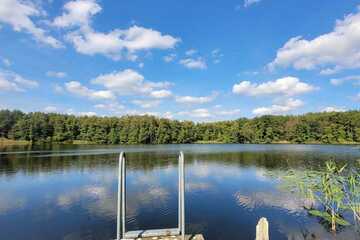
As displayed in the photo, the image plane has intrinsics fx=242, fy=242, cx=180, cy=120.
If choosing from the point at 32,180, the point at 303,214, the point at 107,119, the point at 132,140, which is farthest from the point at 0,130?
the point at 303,214

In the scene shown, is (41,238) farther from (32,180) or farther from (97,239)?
(32,180)

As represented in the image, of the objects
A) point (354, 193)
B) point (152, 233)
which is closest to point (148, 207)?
point (152, 233)

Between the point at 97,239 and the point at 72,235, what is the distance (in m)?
1.00

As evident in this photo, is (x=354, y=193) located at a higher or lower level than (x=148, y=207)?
higher

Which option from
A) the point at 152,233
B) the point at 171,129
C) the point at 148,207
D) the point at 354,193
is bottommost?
the point at 148,207

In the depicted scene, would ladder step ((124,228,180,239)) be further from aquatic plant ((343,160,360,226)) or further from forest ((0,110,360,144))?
forest ((0,110,360,144))

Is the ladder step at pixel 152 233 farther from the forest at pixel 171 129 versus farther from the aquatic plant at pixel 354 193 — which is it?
the forest at pixel 171 129

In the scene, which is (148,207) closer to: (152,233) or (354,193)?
(152,233)

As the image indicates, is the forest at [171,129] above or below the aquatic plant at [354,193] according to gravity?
above

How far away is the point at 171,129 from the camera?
3334 inches

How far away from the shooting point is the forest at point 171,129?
72.1m

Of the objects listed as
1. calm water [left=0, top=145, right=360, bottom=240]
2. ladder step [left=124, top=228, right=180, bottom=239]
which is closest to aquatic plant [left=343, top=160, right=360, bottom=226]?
calm water [left=0, top=145, right=360, bottom=240]

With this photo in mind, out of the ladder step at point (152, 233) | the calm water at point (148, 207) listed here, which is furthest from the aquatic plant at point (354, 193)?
the ladder step at point (152, 233)

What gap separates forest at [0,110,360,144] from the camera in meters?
72.1
